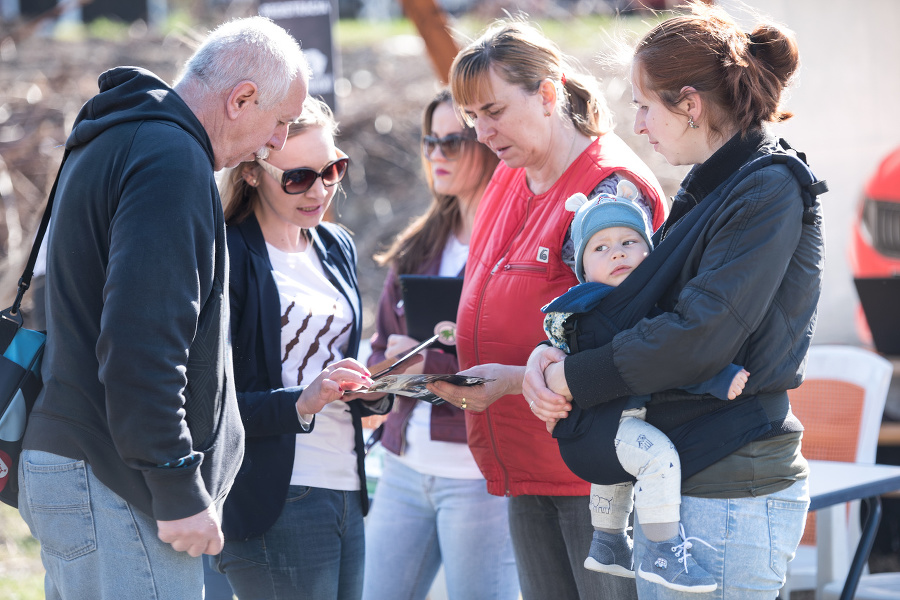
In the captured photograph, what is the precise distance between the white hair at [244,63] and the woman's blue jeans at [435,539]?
1.49 m

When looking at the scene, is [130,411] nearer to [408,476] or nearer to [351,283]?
[351,283]

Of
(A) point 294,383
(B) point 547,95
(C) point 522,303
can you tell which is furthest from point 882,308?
(A) point 294,383

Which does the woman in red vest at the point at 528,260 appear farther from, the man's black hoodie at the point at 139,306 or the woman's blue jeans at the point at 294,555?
the man's black hoodie at the point at 139,306

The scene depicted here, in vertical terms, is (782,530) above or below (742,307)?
below

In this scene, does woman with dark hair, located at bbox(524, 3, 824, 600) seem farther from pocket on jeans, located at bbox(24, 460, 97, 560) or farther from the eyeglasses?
the eyeglasses

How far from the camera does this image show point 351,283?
2770 millimetres

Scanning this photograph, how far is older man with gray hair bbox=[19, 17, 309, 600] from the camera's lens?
1670 millimetres

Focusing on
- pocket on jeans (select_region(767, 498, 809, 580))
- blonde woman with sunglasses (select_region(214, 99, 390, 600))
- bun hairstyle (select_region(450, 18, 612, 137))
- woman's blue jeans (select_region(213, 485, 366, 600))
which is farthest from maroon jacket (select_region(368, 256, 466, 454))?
pocket on jeans (select_region(767, 498, 809, 580))

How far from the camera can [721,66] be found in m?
1.87

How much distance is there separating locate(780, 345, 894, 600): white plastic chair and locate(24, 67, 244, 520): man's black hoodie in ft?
8.54

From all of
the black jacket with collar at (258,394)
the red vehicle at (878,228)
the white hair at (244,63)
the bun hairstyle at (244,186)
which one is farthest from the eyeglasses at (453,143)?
the red vehicle at (878,228)

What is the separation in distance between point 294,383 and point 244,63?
3.15ft

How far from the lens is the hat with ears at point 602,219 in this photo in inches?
81.1

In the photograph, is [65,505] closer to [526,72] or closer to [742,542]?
[742,542]
